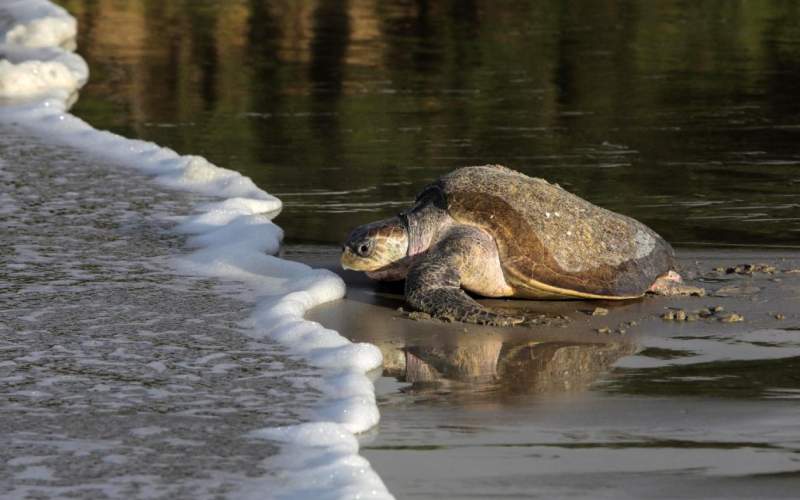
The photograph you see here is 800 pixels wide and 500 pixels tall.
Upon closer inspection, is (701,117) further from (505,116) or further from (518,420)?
(518,420)

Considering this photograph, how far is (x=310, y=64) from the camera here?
1568 cm

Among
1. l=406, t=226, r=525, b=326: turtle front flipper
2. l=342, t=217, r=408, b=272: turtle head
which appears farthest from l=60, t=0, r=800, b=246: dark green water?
l=406, t=226, r=525, b=326: turtle front flipper

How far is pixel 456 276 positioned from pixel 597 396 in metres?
1.66

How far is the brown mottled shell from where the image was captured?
23.2ft

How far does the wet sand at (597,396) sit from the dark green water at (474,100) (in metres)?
1.45

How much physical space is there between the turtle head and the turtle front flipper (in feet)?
0.43

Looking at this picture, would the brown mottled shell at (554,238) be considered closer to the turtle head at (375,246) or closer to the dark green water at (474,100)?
the turtle head at (375,246)

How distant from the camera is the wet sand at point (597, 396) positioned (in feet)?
15.4

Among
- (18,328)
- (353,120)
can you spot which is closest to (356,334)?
(18,328)

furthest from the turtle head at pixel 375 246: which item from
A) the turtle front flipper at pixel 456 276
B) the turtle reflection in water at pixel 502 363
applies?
the turtle reflection in water at pixel 502 363

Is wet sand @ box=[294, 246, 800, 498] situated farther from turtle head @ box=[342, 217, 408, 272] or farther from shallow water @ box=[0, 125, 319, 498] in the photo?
shallow water @ box=[0, 125, 319, 498]

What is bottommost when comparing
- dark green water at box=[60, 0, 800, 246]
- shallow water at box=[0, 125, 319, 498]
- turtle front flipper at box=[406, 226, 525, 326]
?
shallow water at box=[0, 125, 319, 498]

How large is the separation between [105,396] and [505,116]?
283 inches

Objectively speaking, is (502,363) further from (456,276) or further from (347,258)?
(347,258)
